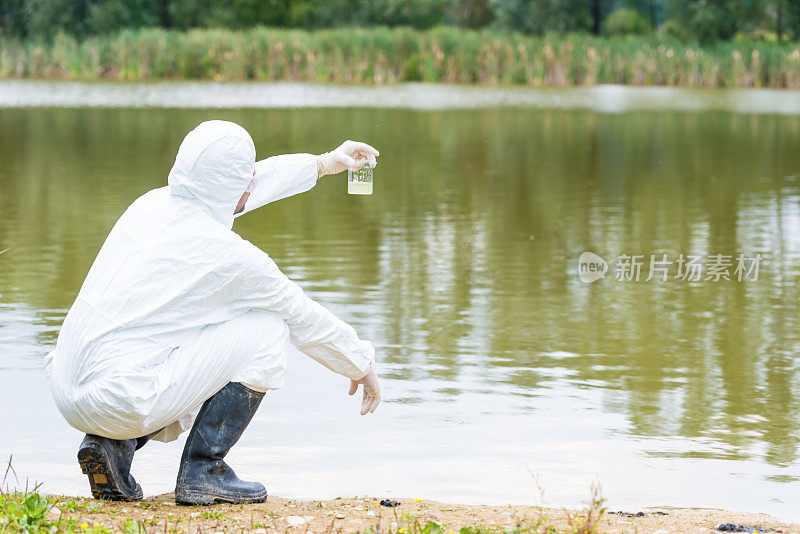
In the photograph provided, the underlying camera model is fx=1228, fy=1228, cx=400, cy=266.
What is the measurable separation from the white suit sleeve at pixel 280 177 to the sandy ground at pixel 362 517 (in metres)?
0.98

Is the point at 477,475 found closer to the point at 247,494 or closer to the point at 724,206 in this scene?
the point at 247,494

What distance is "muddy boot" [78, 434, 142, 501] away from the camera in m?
3.80

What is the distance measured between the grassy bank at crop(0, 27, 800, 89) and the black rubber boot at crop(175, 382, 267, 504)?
2778 centimetres

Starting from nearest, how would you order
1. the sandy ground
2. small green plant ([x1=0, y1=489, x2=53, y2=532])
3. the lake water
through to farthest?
small green plant ([x1=0, y1=489, x2=53, y2=532]), the sandy ground, the lake water

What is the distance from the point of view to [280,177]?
13.6 feet

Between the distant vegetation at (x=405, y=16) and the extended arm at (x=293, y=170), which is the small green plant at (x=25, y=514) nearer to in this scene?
the extended arm at (x=293, y=170)

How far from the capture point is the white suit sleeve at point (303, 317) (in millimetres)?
3727

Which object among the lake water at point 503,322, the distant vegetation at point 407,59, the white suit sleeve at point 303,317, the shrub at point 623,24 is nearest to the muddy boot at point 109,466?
the lake water at point 503,322

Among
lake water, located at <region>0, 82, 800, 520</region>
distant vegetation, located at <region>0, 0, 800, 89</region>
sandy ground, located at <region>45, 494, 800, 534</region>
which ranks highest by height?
distant vegetation, located at <region>0, 0, 800, 89</region>

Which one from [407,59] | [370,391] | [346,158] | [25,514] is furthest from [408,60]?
[25,514]

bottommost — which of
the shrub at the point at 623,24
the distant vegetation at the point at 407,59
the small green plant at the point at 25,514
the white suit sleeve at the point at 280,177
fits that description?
the small green plant at the point at 25,514

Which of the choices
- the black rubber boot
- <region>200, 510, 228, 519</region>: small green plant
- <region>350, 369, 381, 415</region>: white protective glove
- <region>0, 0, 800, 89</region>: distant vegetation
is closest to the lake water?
<region>350, 369, 381, 415</region>: white protective glove

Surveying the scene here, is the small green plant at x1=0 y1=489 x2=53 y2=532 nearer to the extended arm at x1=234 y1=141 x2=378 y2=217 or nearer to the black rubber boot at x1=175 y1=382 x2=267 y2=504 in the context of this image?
the black rubber boot at x1=175 y1=382 x2=267 y2=504

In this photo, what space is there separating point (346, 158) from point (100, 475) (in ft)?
4.40
